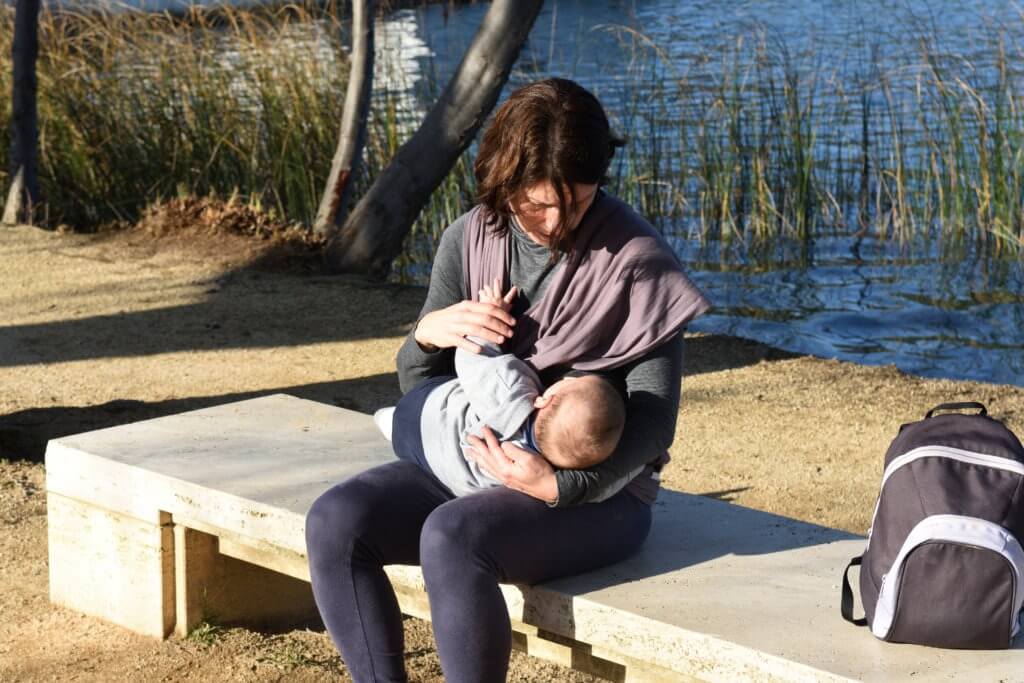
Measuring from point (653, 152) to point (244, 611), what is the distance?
16.2 feet

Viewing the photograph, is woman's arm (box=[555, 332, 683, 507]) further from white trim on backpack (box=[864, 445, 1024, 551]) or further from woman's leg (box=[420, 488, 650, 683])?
white trim on backpack (box=[864, 445, 1024, 551])

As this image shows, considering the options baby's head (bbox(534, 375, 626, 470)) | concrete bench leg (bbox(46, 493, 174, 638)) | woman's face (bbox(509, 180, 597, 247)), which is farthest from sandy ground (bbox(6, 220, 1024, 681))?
woman's face (bbox(509, 180, 597, 247))

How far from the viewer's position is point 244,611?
271 centimetres

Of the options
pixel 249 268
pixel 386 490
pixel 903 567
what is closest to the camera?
pixel 903 567

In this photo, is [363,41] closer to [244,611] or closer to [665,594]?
[244,611]

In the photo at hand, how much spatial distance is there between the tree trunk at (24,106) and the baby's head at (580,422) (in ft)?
19.0

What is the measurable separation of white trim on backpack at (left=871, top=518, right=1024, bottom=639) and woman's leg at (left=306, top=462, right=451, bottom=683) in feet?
2.40

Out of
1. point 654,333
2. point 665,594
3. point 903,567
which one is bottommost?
point 665,594

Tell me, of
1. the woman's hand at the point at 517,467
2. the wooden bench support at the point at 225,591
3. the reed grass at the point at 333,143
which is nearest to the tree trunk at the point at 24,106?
the reed grass at the point at 333,143

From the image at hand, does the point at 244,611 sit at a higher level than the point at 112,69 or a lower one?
lower

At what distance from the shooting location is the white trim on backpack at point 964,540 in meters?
1.65

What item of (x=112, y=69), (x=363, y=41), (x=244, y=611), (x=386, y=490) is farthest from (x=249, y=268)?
(x=386, y=490)

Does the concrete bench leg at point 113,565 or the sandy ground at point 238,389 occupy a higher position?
the concrete bench leg at point 113,565

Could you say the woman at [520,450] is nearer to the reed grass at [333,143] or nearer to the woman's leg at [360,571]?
the woman's leg at [360,571]
